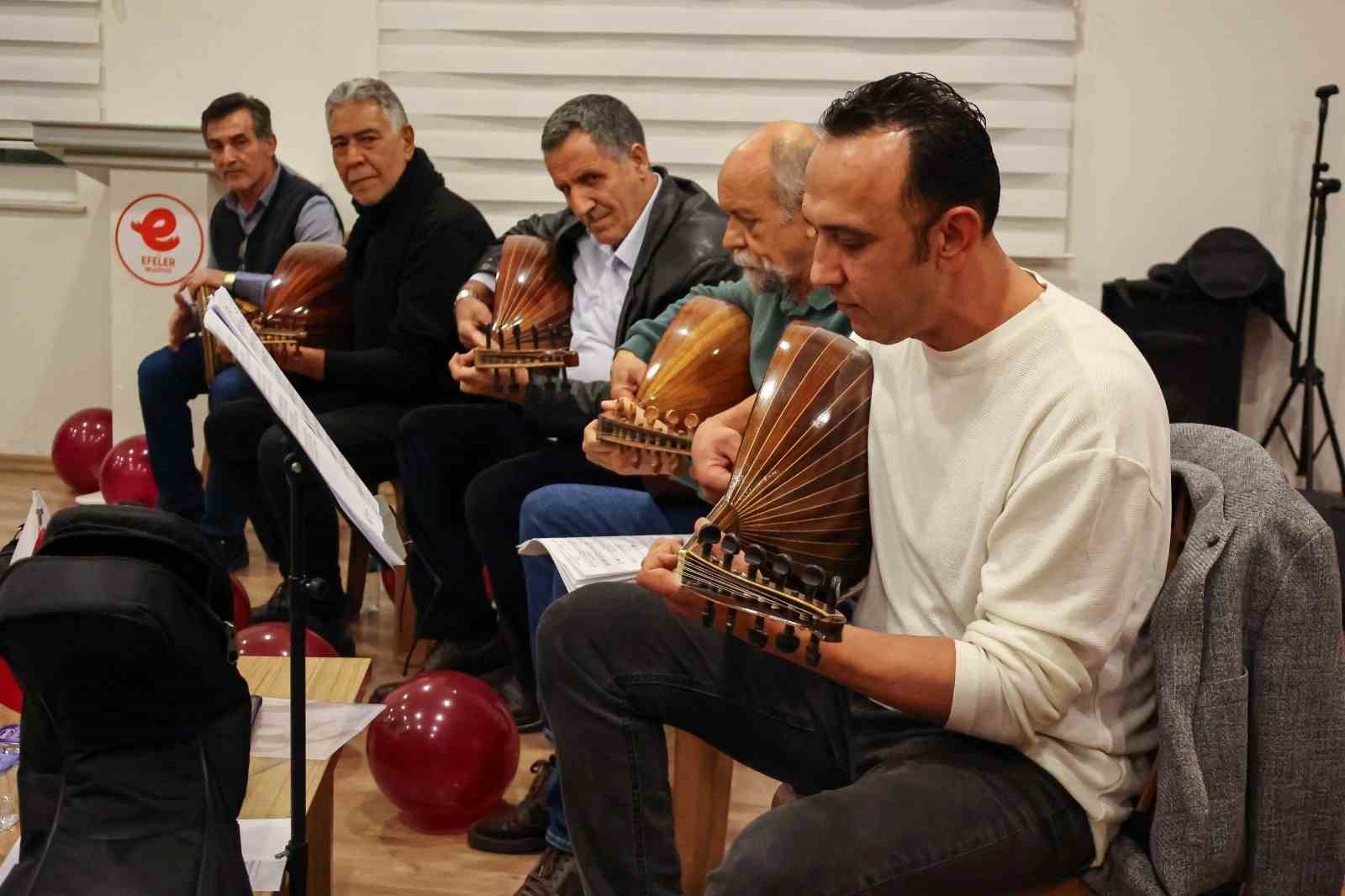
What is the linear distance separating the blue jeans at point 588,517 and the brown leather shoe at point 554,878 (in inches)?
18.7

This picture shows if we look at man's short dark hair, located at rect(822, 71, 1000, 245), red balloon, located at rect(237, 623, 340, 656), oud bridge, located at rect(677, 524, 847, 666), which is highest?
man's short dark hair, located at rect(822, 71, 1000, 245)

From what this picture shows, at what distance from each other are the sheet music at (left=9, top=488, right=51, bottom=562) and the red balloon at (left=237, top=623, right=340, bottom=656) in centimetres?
68

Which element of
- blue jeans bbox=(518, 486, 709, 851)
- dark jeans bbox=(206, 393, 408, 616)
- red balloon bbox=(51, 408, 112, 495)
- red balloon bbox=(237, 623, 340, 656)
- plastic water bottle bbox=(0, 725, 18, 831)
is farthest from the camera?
red balloon bbox=(51, 408, 112, 495)

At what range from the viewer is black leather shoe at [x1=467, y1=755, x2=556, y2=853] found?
2338 mm

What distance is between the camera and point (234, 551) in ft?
13.1

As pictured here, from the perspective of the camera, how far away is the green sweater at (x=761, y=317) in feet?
7.07

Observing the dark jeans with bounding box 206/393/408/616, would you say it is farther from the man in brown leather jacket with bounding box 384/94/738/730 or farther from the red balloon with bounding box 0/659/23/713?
the red balloon with bounding box 0/659/23/713

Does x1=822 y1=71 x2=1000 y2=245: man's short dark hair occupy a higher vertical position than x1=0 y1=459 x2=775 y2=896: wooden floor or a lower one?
higher

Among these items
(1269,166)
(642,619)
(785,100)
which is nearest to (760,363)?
(642,619)

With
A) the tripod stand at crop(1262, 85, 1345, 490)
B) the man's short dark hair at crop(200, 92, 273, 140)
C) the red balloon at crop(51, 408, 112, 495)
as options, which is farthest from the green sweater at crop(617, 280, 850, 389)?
the red balloon at crop(51, 408, 112, 495)

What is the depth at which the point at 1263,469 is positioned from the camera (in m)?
1.43

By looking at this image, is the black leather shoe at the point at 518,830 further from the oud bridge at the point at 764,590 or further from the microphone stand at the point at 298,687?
the oud bridge at the point at 764,590

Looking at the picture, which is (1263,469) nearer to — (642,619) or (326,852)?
(642,619)

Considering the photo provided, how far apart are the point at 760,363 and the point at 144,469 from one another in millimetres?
2758
